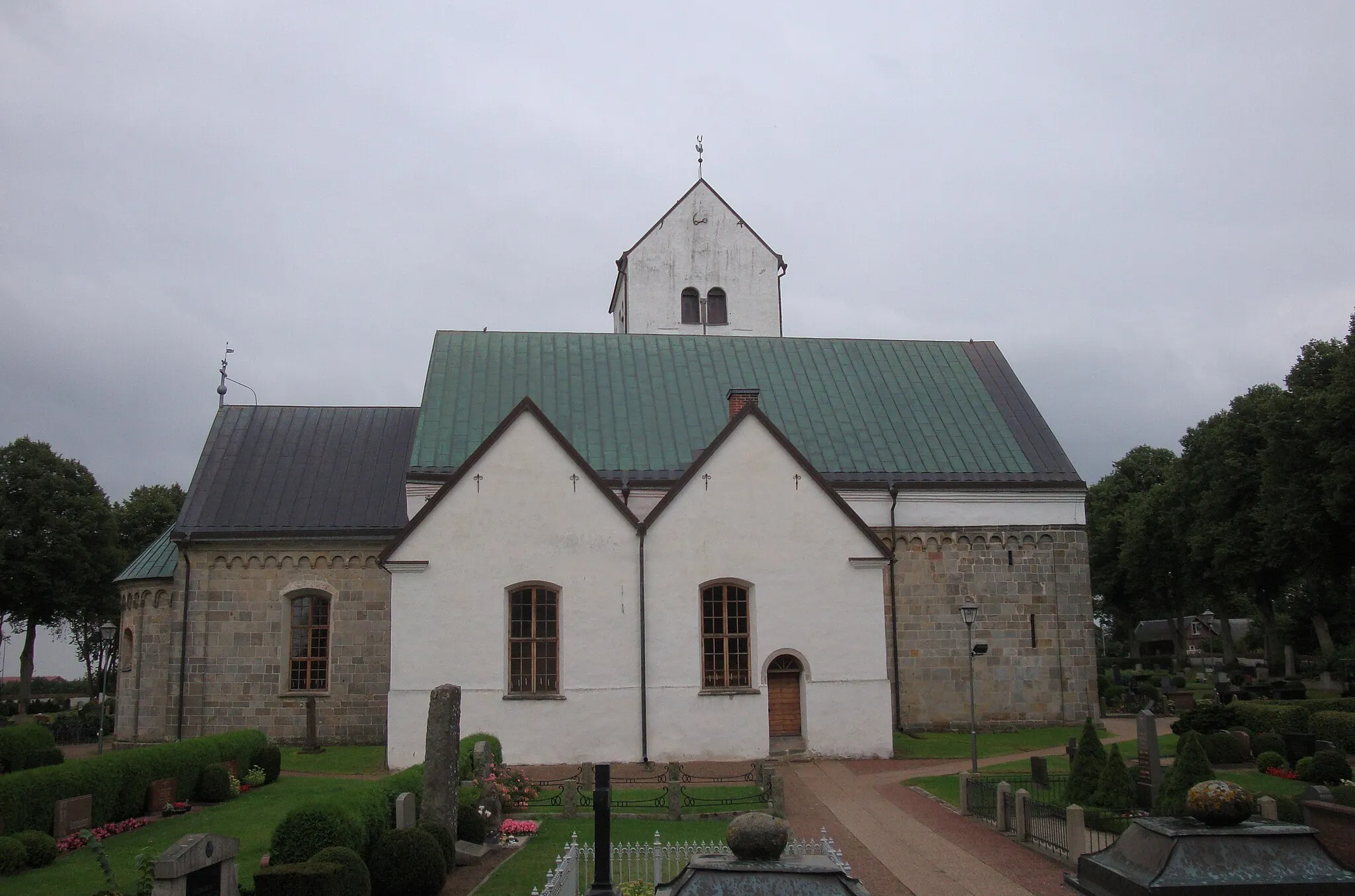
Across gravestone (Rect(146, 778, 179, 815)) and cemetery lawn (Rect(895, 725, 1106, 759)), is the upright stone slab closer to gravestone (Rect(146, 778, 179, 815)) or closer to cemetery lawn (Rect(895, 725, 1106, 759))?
gravestone (Rect(146, 778, 179, 815))

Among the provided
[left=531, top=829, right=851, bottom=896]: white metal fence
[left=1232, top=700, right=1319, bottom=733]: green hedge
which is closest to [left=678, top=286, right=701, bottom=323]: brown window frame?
[left=1232, top=700, right=1319, bottom=733]: green hedge

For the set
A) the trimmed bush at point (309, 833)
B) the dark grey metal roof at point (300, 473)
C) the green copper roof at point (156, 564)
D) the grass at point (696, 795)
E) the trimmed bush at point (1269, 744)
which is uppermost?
the dark grey metal roof at point (300, 473)

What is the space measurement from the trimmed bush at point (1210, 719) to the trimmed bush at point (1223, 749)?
114 cm

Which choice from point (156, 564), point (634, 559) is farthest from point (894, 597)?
point (156, 564)

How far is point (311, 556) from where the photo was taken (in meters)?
26.1

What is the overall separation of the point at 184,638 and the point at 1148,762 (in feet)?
71.5

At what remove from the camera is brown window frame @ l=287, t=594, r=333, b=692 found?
25.7 meters

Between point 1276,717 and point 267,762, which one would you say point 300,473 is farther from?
point 1276,717

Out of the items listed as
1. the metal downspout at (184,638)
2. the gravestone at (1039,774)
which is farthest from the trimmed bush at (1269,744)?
the metal downspout at (184,638)

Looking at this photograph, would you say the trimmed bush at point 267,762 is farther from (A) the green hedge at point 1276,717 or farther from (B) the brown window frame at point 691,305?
(A) the green hedge at point 1276,717

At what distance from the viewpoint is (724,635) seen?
22922mm

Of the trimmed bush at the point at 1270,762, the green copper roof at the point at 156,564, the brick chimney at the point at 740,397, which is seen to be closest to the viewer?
the trimmed bush at the point at 1270,762

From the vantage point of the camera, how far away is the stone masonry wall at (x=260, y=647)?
83.0 ft

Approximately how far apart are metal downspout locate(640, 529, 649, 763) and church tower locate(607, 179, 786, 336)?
44.9 ft
